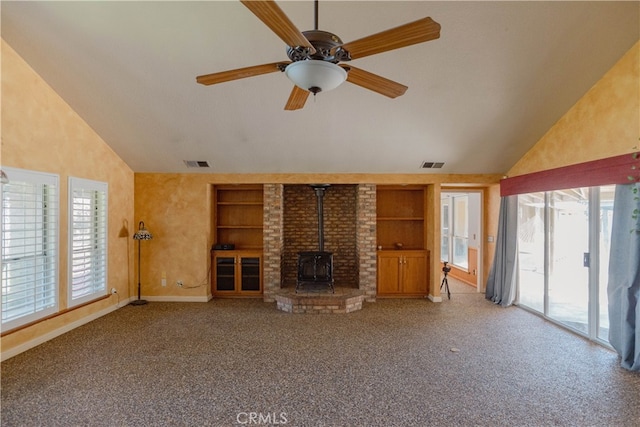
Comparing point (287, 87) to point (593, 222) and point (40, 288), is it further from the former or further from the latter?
point (593, 222)

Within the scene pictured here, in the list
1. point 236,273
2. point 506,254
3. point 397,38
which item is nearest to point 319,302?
point 236,273

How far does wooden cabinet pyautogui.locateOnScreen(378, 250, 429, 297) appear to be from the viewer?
20.1 feet

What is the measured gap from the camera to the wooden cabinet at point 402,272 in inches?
241

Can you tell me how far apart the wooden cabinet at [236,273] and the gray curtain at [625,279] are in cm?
508

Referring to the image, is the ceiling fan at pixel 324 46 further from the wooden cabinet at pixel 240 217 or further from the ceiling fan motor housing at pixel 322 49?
the wooden cabinet at pixel 240 217

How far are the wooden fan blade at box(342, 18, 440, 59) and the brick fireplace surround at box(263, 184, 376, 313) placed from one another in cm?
413

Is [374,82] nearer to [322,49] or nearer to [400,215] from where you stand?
[322,49]

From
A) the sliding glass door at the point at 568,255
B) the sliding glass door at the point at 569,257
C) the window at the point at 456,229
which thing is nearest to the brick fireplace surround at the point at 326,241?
the window at the point at 456,229

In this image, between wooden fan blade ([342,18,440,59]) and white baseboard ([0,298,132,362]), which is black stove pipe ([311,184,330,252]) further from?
wooden fan blade ([342,18,440,59])

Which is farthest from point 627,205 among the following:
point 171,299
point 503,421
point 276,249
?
point 171,299

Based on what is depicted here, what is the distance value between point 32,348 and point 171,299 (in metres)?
2.23

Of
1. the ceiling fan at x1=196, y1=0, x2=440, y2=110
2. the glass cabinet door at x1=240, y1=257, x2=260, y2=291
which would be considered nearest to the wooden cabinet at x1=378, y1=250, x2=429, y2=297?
Answer: the glass cabinet door at x1=240, y1=257, x2=260, y2=291

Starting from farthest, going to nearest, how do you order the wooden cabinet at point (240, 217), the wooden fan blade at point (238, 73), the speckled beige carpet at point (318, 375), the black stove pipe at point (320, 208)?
the wooden cabinet at point (240, 217)
the black stove pipe at point (320, 208)
the speckled beige carpet at point (318, 375)
the wooden fan blade at point (238, 73)

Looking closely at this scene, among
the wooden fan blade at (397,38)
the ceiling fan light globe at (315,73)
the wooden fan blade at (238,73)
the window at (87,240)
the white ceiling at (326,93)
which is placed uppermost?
the white ceiling at (326,93)
